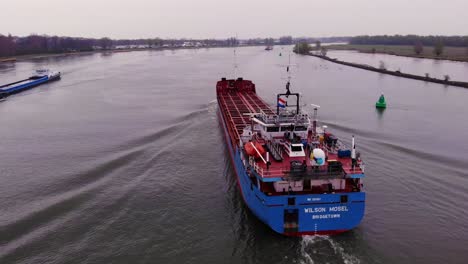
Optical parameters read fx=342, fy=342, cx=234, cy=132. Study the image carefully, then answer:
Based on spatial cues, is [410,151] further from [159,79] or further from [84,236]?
[159,79]

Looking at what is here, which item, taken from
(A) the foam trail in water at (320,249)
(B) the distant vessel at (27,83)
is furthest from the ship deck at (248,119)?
(B) the distant vessel at (27,83)

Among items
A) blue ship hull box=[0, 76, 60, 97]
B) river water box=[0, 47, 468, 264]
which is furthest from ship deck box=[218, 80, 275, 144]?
blue ship hull box=[0, 76, 60, 97]

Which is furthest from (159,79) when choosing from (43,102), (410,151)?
(410,151)

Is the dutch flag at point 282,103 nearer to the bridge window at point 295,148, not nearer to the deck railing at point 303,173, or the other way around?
the bridge window at point 295,148

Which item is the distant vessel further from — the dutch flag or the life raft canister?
the life raft canister

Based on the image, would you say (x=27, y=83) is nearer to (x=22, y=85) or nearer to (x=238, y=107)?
(x=22, y=85)

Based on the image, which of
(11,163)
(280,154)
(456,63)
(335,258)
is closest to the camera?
(335,258)

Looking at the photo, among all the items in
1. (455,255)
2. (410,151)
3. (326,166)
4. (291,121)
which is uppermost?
(291,121)

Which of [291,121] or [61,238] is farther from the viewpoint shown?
[291,121]

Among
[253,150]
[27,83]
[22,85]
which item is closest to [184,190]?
[253,150]
